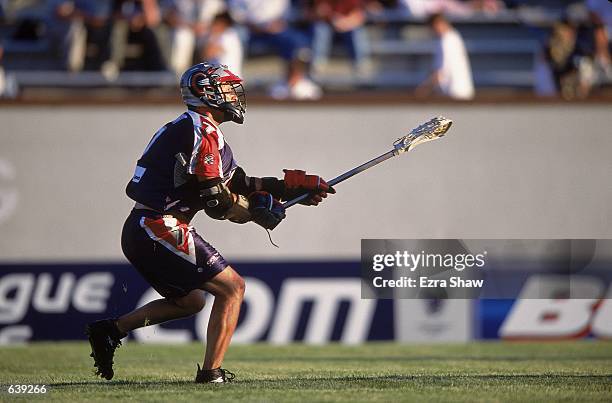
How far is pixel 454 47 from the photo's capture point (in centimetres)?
1523

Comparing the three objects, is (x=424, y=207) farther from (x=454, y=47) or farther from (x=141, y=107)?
(x=141, y=107)

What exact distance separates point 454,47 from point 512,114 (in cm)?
137

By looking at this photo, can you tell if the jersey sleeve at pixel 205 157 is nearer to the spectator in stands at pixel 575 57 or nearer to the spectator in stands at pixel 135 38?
the spectator in stands at pixel 575 57

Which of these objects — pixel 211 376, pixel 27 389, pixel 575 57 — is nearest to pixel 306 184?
pixel 211 376

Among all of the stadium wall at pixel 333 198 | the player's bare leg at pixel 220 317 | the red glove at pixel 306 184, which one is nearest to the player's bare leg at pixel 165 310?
the player's bare leg at pixel 220 317

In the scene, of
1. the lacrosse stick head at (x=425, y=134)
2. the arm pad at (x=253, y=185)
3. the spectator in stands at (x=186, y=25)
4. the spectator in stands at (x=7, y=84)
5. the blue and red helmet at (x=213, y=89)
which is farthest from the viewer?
the spectator in stands at (x=186, y=25)

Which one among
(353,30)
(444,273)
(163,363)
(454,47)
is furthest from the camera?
(353,30)

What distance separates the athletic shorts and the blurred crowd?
24.3 feet

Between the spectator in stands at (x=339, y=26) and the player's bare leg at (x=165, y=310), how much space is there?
8.78m

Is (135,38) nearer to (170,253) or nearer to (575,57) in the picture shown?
(575,57)

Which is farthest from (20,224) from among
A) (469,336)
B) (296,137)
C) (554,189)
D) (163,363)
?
(554,189)

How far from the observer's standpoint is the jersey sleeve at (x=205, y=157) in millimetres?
7639

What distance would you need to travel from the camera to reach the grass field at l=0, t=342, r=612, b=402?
24.2 ft

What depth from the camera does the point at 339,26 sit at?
1652 cm
